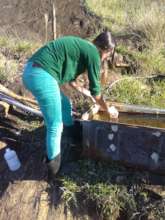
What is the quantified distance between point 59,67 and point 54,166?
3.20ft

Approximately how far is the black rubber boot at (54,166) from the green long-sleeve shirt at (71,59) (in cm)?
78

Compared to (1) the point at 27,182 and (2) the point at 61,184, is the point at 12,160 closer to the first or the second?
(1) the point at 27,182

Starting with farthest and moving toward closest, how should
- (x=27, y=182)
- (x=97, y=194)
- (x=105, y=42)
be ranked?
(x=27, y=182) < (x=97, y=194) < (x=105, y=42)

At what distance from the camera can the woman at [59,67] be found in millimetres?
4098

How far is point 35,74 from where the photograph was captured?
165 inches

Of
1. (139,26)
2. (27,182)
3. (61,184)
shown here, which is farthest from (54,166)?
(139,26)

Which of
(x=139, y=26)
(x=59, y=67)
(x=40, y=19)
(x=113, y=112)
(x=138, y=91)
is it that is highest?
(x=59, y=67)

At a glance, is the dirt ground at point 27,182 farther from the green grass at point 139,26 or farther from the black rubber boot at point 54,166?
the green grass at point 139,26

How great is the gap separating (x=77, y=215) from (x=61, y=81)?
4.04 ft

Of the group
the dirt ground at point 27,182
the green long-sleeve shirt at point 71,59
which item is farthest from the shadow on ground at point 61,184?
the green long-sleeve shirt at point 71,59

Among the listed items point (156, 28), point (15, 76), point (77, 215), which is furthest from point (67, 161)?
point (156, 28)

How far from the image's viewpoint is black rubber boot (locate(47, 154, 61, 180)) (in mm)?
4547

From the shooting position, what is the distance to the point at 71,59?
164 inches

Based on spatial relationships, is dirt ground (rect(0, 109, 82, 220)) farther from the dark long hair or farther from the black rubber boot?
the dark long hair
